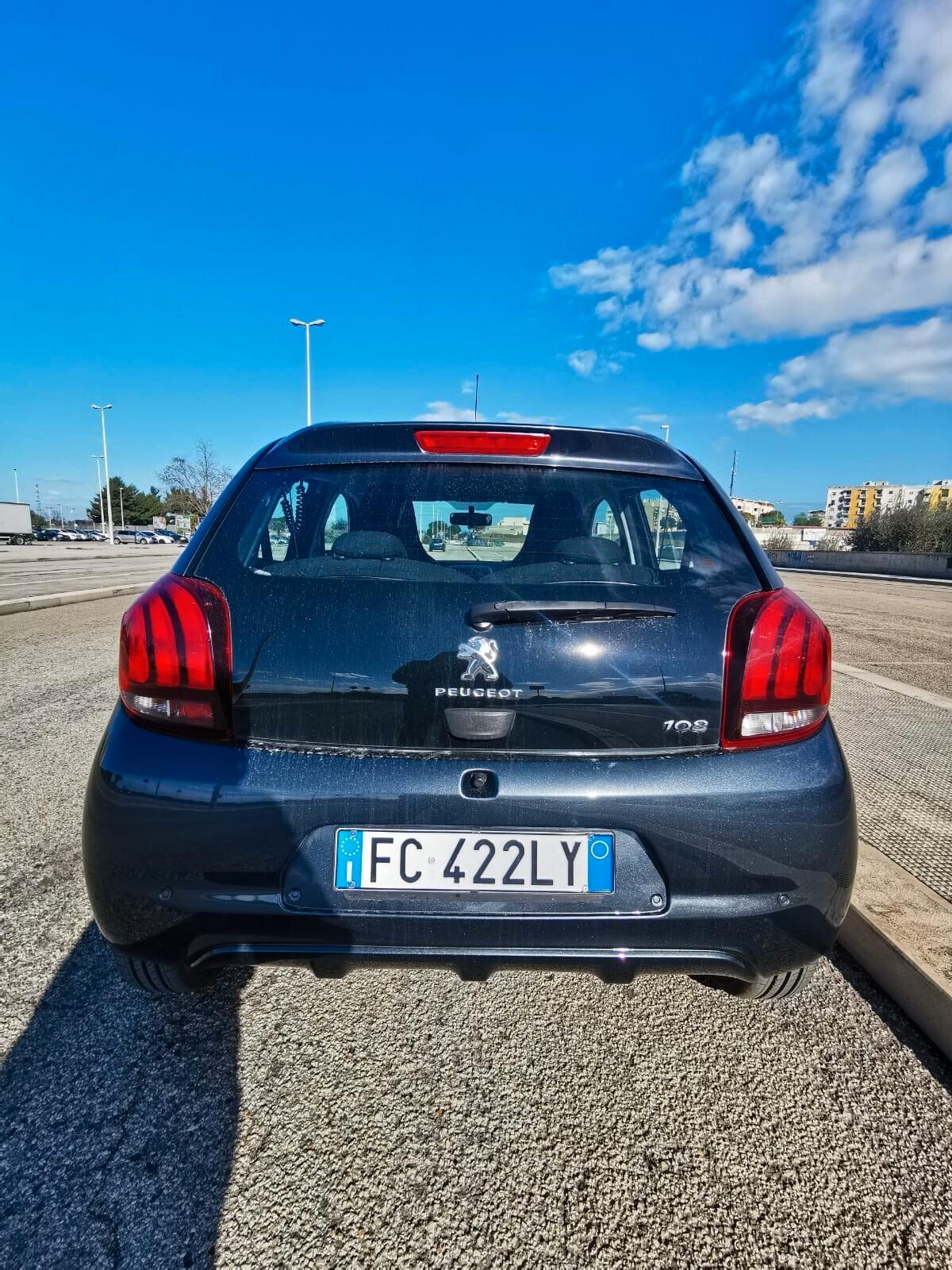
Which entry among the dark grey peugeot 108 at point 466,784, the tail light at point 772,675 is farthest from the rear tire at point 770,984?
the tail light at point 772,675

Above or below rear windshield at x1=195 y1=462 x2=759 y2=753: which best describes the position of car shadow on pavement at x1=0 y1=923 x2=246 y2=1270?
below

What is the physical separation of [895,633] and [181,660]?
442 inches

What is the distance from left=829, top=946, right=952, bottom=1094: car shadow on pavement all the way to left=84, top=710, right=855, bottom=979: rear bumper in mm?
700

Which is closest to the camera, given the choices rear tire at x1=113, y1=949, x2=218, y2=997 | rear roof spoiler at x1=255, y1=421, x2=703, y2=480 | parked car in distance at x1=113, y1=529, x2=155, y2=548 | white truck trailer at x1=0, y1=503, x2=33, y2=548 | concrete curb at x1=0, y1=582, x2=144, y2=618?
rear tire at x1=113, y1=949, x2=218, y2=997

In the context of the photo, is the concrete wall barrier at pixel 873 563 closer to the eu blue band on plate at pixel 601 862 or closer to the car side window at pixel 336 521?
the car side window at pixel 336 521

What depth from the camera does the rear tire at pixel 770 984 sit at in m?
1.57

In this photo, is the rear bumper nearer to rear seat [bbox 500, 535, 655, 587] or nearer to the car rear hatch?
the car rear hatch

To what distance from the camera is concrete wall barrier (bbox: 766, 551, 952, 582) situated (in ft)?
109

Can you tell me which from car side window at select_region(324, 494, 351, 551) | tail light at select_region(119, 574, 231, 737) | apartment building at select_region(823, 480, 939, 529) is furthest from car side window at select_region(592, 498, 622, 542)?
apartment building at select_region(823, 480, 939, 529)

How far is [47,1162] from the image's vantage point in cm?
137

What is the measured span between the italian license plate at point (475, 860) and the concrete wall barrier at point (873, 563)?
108 ft

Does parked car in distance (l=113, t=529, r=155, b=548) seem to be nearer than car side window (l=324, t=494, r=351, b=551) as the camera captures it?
No

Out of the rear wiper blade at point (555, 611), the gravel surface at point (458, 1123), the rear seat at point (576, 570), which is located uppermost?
the rear seat at point (576, 570)

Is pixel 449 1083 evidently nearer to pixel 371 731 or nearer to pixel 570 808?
pixel 570 808
